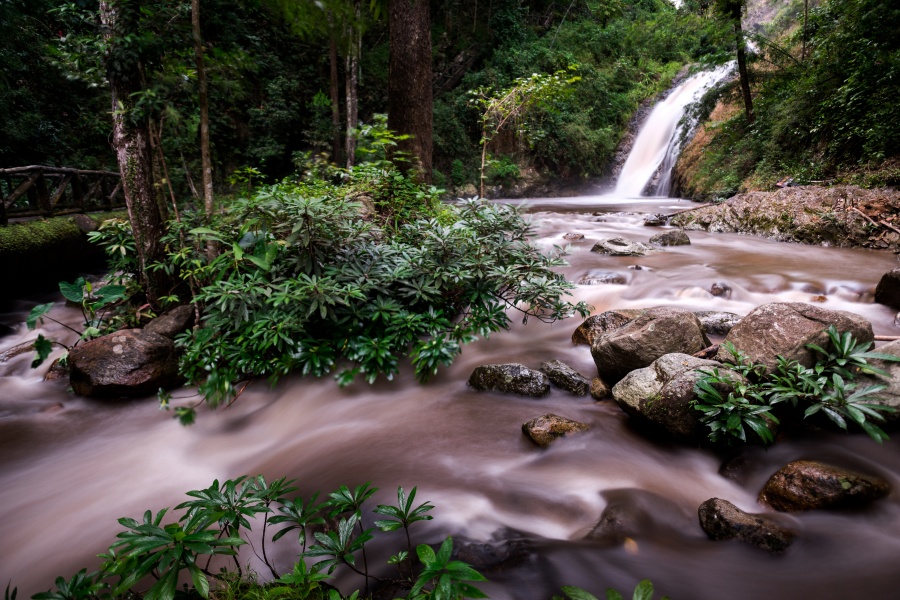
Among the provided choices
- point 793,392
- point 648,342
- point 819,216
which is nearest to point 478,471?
point 648,342

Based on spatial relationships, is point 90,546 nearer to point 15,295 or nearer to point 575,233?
point 15,295

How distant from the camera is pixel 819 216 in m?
7.41

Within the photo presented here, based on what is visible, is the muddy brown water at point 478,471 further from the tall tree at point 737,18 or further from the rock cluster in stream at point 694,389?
the tall tree at point 737,18

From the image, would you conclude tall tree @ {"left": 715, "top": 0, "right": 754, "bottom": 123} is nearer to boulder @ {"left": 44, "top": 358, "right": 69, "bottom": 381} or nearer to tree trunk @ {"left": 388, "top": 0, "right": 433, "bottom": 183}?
tree trunk @ {"left": 388, "top": 0, "right": 433, "bottom": 183}

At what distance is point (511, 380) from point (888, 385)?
2.43 metres

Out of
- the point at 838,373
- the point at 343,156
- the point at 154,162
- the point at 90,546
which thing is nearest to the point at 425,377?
the point at 90,546

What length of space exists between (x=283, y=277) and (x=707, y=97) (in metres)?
14.4

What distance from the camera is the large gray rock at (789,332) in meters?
2.87

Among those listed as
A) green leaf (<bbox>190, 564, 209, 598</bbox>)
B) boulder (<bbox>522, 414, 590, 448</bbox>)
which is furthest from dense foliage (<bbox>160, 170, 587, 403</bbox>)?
green leaf (<bbox>190, 564, 209, 598</bbox>)

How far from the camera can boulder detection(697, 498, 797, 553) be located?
2135 millimetres

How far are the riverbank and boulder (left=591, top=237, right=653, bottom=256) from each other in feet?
8.55

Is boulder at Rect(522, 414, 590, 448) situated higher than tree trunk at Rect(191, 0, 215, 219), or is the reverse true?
tree trunk at Rect(191, 0, 215, 219)

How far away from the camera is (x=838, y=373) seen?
270cm

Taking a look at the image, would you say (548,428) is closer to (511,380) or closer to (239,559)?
(511,380)
